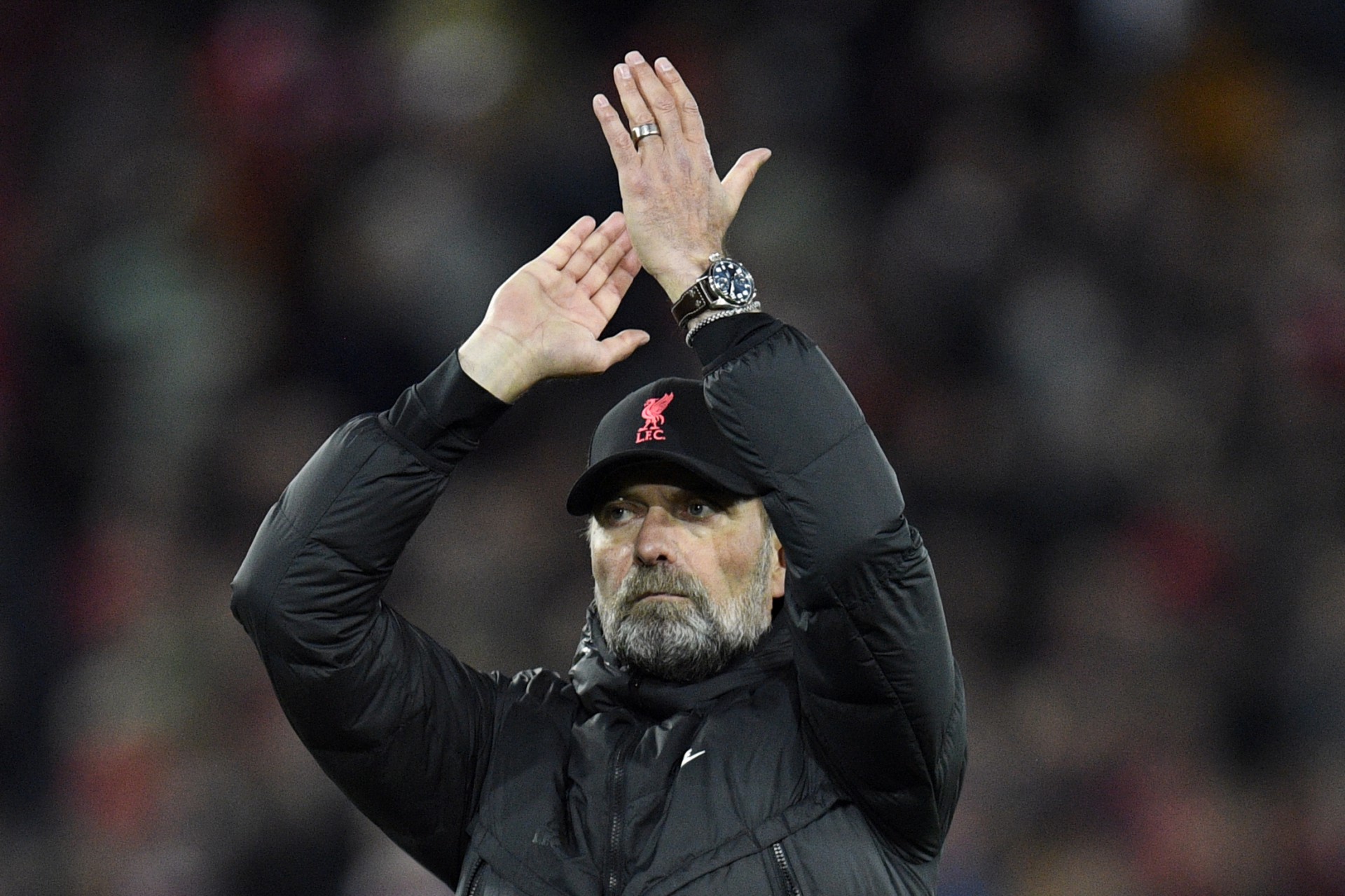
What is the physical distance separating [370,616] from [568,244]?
0.64m

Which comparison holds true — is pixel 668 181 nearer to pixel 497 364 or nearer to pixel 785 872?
pixel 497 364

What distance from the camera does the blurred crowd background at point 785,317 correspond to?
194 inches

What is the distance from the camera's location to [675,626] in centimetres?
254

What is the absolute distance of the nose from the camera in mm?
2588

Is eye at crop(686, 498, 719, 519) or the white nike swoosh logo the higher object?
eye at crop(686, 498, 719, 519)

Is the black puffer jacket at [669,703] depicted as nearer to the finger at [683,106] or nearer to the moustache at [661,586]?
the moustache at [661,586]

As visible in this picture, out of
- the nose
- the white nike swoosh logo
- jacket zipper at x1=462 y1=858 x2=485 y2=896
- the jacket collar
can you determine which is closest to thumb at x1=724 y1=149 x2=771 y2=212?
the nose

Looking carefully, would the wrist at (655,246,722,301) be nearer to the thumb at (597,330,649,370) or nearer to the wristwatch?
the wristwatch

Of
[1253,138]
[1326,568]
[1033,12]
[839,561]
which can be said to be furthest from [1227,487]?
[839,561]

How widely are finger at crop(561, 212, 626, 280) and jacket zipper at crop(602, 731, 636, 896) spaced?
2.35ft

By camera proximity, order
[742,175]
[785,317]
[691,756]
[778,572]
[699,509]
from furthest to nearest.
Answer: [785,317]
[778,572]
[699,509]
[742,175]
[691,756]

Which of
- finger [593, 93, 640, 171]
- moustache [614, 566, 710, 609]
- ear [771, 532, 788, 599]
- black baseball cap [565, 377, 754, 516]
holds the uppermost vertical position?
finger [593, 93, 640, 171]

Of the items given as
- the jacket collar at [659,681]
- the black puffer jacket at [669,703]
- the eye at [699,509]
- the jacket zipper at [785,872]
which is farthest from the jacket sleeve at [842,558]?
the eye at [699,509]

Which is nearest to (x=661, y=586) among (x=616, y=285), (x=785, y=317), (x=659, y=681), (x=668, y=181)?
(x=659, y=681)
